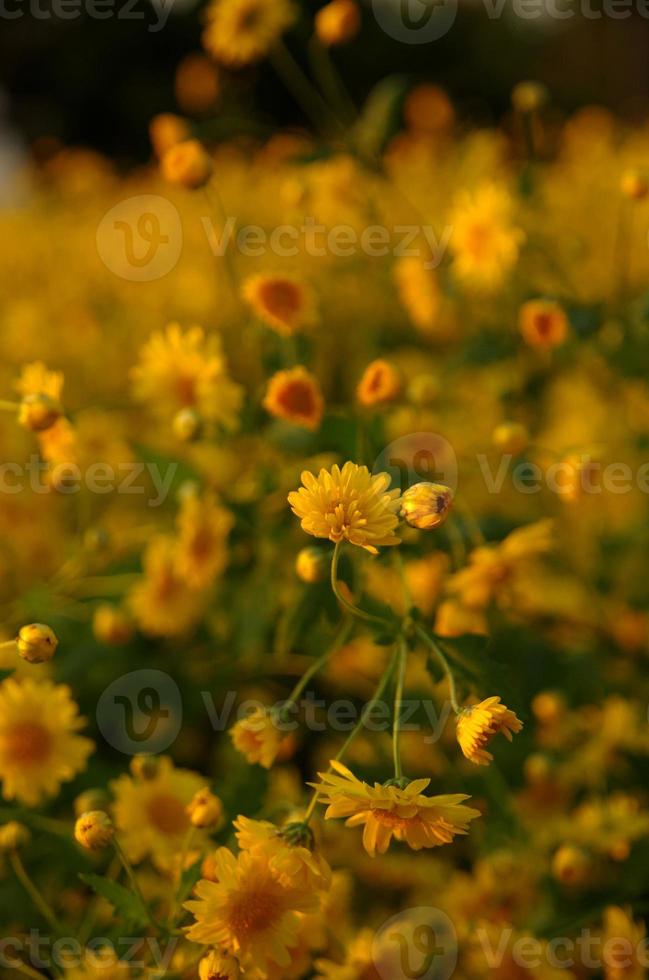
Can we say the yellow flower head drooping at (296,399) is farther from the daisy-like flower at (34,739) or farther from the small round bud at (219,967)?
the small round bud at (219,967)

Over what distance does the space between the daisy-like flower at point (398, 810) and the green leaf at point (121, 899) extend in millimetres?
206

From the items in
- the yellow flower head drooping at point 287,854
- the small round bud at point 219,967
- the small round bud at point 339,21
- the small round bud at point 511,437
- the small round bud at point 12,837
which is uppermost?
the small round bud at point 339,21

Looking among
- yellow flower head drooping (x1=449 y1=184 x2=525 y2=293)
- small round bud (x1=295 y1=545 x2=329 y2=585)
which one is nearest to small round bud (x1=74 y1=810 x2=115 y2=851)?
small round bud (x1=295 y1=545 x2=329 y2=585)

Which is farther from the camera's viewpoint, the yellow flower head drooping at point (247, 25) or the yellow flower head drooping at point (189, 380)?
the yellow flower head drooping at point (247, 25)

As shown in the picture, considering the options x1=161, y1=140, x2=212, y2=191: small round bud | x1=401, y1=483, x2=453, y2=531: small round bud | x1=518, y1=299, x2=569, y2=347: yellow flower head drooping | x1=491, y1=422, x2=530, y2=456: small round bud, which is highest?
x1=161, y1=140, x2=212, y2=191: small round bud

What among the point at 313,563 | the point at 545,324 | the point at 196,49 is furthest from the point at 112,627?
the point at 196,49

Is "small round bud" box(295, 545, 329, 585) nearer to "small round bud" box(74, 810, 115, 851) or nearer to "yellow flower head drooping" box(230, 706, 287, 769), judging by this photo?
"yellow flower head drooping" box(230, 706, 287, 769)

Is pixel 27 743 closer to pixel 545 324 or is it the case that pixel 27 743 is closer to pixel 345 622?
pixel 345 622

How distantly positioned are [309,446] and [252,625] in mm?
191

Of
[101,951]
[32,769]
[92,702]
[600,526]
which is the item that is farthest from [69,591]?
[600,526]

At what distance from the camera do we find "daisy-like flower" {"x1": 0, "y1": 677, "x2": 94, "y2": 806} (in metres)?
0.88

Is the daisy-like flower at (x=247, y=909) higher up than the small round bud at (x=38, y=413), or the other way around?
the small round bud at (x=38, y=413)

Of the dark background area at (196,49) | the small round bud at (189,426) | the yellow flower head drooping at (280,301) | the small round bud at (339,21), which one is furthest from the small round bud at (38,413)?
the dark background area at (196,49)

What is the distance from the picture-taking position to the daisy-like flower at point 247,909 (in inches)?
25.9
